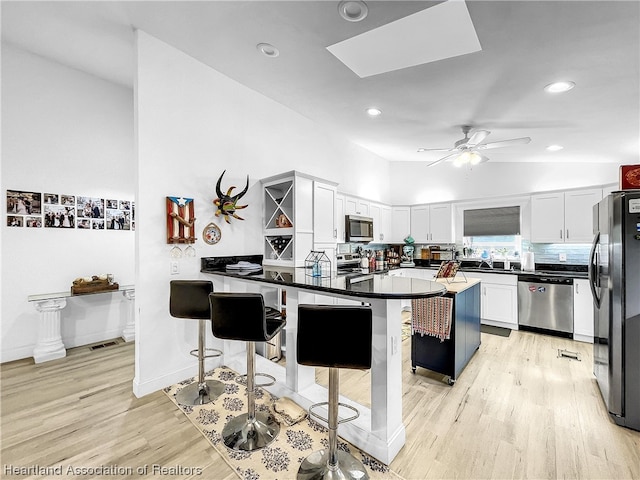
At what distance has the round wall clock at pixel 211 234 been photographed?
3.11m

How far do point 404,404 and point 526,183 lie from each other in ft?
14.8

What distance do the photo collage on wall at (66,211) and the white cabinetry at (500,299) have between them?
18.4 ft

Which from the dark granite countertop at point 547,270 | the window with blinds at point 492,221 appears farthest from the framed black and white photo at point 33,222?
the window with blinds at point 492,221

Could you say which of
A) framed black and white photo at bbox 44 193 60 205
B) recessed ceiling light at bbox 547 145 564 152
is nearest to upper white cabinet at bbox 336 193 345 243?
recessed ceiling light at bbox 547 145 564 152

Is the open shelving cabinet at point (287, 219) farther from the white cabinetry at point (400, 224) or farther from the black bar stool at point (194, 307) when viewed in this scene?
the white cabinetry at point (400, 224)

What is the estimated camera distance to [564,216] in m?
4.46

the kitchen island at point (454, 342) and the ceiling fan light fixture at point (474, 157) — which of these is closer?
the kitchen island at point (454, 342)

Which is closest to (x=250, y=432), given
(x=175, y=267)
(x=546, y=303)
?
(x=175, y=267)

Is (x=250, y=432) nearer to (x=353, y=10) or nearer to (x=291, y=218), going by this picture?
(x=291, y=218)

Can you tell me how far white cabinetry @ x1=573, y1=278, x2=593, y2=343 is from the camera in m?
3.97

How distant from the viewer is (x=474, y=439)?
2053 mm

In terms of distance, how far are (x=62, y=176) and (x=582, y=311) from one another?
706cm

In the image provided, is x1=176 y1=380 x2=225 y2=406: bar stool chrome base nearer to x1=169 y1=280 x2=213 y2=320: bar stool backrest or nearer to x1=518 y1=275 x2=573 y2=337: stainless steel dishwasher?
x1=169 y1=280 x2=213 y2=320: bar stool backrest

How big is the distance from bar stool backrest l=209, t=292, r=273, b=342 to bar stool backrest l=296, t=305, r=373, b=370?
0.39 meters
